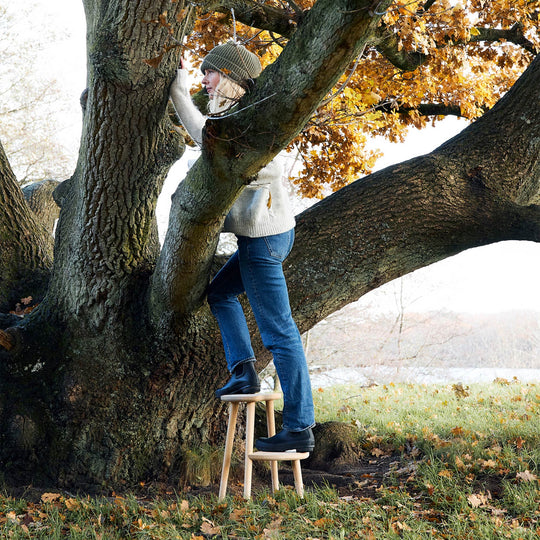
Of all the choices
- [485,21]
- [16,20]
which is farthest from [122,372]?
[16,20]

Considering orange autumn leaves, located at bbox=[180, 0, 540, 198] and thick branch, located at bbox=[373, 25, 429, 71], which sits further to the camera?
orange autumn leaves, located at bbox=[180, 0, 540, 198]

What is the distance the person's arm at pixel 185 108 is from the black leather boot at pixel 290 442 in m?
1.96

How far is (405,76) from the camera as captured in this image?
304 inches

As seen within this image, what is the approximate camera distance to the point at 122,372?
4.41 m

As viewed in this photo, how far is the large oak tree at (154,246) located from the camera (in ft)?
12.7

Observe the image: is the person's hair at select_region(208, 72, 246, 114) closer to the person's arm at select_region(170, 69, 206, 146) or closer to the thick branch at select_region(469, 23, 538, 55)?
the person's arm at select_region(170, 69, 206, 146)

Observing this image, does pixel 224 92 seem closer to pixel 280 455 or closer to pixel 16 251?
pixel 280 455

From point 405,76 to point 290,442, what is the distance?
592cm

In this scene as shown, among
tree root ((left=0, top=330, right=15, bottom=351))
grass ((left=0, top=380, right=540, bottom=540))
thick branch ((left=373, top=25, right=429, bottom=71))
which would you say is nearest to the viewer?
grass ((left=0, top=380, right=540, bottom=540))

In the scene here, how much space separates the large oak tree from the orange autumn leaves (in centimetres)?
186

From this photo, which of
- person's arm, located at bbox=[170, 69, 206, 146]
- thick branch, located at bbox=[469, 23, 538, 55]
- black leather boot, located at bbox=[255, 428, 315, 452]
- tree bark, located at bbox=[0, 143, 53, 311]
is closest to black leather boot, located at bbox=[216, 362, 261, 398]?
black leather boot, located at bbox=[255, 428, 315, 452]

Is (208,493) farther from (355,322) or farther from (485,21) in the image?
(355,322)

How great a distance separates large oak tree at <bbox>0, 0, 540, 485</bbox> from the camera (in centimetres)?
388

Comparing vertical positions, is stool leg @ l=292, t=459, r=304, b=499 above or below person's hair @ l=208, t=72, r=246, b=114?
below
